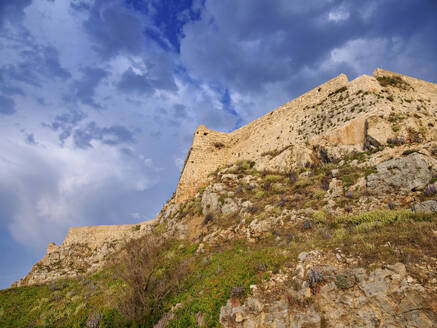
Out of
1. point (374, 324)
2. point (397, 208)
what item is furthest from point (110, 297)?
point (397, 208)

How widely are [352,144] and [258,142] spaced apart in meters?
9.55

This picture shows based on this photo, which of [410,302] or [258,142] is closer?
→ [410,302]

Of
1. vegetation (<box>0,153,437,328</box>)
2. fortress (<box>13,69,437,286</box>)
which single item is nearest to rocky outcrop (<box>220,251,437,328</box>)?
vegetation (<box>0,153,437,328</box>)

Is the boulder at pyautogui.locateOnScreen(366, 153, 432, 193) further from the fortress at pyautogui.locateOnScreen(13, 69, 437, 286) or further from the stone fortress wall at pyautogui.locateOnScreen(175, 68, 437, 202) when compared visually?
the stone fortress wall at pyautogui.locateOnScreen(175, 68, 437, 202)

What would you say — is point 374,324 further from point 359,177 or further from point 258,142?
point 258,142

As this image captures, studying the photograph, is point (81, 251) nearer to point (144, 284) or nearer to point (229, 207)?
point (229, 207)

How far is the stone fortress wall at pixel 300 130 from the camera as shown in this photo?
49.6ft

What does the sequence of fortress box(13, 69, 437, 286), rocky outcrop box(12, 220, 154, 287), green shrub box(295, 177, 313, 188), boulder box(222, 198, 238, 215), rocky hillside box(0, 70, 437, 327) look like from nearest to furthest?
rocky hillside box(0, 70, 437, 327), green shrub box(295, 177, 313, 188), boulder box(222, 198, 238, 215), fortress box(13, 69, 437, 286), rocky outcrop box(12, 220, 154, 287)

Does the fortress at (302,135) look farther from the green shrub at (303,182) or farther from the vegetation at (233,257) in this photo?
the green shrub at (303,182)

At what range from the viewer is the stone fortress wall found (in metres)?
A: 15.1

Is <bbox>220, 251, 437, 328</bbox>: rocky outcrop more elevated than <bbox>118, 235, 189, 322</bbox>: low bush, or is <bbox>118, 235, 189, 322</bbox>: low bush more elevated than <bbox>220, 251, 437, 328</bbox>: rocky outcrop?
<bbox>118, 235, 189, 322</bbox>: low bush

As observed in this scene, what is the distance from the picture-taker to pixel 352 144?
14.4 meters

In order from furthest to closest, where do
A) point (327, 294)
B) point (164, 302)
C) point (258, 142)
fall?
point (258, 142) → point (164, 302) → point (327, 294)

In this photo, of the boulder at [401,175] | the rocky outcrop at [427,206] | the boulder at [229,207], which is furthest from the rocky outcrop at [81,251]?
the rocky outcrop at [427,206]
